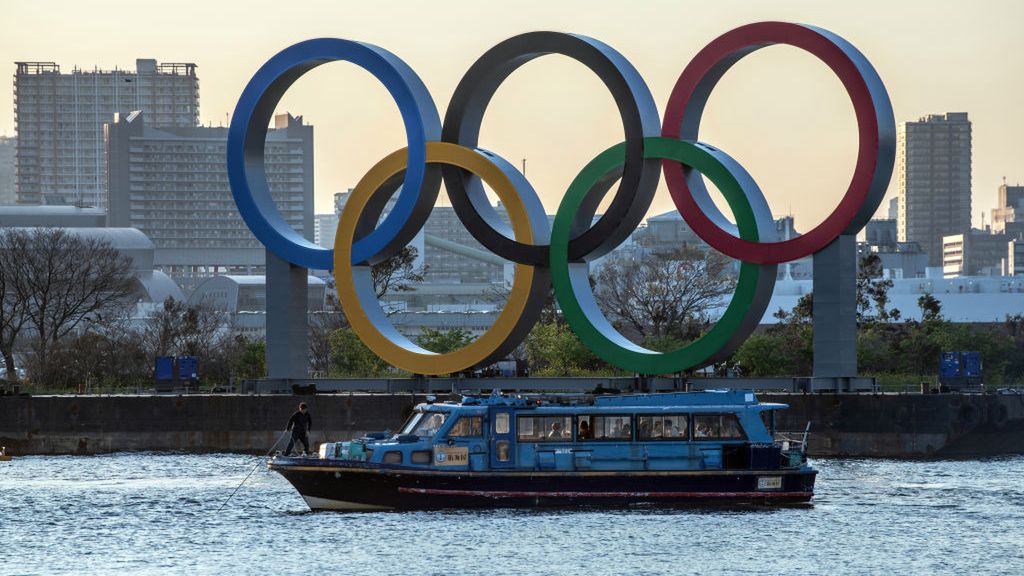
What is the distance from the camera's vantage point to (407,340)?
87000 millimetres

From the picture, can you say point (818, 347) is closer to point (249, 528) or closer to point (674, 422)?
point (674, 422)

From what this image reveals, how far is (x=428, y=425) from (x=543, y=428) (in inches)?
144

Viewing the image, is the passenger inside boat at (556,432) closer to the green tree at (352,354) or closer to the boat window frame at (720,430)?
the boat window frame at (720,430)

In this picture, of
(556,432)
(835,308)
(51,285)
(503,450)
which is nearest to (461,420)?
(503,450)

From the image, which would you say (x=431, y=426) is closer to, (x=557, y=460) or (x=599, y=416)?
(x=557, y=460)

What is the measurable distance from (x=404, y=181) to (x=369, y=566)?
3624cm

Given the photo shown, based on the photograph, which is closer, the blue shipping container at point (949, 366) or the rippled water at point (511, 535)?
the rippled water at point (511, 535)

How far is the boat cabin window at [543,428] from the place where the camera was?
62656 millimetres

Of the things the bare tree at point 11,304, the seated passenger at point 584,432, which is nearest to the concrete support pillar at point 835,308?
the seated passenger at point 584,432

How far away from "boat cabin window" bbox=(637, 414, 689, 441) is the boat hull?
1.15m

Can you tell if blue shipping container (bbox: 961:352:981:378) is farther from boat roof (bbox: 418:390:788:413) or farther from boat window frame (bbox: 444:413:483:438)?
boat window frame (bbox: 444:413:483:438)

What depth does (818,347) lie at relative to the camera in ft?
271

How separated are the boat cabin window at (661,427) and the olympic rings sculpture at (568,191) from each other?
1790 centimetres

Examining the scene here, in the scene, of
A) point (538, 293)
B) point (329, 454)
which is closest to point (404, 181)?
point (538, 293)
